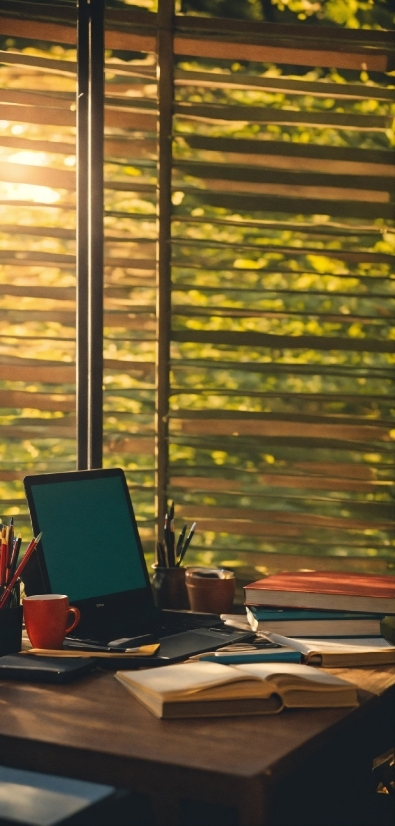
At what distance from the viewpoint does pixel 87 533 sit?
1.85 m

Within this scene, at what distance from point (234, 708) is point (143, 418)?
114 centimetres

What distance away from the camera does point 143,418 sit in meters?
2.38

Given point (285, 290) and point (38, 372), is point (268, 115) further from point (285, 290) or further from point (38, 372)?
point (38, 372)

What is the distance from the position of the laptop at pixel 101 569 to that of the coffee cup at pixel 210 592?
0.07m

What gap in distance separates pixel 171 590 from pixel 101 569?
7.9 inches

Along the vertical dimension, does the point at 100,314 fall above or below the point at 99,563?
above

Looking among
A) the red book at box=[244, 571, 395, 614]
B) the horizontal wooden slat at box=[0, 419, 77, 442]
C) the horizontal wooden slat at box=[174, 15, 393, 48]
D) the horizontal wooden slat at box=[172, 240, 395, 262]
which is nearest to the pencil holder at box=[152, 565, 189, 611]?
the red book at box=[244, 571, 395, 614]

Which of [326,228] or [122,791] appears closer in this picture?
[122,791]

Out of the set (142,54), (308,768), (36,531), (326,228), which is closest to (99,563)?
(36,531)

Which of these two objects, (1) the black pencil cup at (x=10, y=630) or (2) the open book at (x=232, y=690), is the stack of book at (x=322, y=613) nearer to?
(2) the open book at (x=232, y=690)

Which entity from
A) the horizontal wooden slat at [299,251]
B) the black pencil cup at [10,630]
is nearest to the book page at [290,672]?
the black pencil cup at [10,630]

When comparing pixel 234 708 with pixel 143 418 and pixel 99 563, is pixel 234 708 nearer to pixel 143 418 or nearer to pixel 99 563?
pixel 99 563

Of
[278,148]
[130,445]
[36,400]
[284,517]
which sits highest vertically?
[278,148]

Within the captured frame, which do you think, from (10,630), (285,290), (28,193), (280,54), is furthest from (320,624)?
(280,54)
